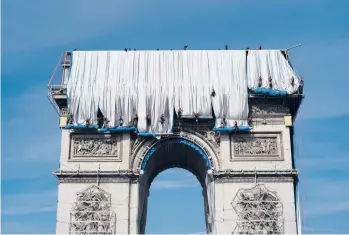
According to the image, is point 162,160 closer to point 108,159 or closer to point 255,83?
point 108,159

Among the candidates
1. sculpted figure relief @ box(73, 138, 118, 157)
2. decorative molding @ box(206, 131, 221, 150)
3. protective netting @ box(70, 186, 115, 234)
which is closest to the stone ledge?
decorative molding @ box(206, 131, 221, 150)

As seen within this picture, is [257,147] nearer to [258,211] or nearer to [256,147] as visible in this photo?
[256,147]

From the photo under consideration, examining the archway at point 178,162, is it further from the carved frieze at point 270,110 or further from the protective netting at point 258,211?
the carved frieze at point 270,110

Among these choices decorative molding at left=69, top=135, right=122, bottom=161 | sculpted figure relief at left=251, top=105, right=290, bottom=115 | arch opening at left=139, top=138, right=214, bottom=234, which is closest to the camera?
decorative molding at left=69, top=135, right=122, bottom=161

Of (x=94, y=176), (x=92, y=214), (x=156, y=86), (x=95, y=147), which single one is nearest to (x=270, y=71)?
(x=156, y=86)

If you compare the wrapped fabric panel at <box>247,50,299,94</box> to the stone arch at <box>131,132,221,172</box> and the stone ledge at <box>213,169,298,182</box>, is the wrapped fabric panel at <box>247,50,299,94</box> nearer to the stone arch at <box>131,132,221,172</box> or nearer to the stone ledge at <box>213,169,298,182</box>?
the stone arch at <box>131,132,221,172</box>

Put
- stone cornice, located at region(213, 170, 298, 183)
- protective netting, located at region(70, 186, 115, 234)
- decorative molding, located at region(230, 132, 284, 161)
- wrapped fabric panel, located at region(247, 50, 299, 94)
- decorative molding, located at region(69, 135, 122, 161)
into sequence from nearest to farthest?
protective netting, located at region(70, 186, 115, 234) → stone cornice, located at region(213, 170, 298, 183) → decorative molding, located at region(230, 132, 284, 161) → decorative molding, located at region(69, 135, 122, 161) → wrapped fabric panel, located at region(247, 50, 299, 94)

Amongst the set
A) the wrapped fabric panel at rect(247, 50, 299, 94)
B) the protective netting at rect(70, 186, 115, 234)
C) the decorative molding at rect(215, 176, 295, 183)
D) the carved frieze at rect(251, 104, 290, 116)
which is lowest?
the protective netting at rect(70, 186, 115, 234)
